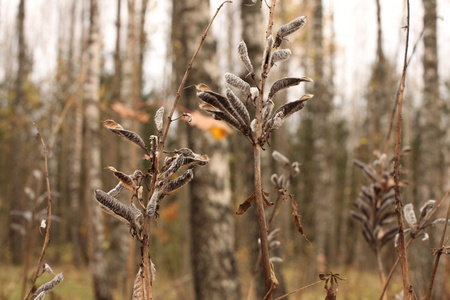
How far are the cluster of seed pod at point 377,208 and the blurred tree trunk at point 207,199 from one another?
7.79 ft

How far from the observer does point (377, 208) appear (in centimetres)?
154

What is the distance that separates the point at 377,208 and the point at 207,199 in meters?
2.57

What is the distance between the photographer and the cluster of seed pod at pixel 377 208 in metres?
1.46

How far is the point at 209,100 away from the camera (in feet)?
3.06

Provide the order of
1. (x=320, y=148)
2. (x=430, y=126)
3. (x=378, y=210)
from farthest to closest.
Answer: (x=320, y=148) < (x=430, y=126) < (x=378, y=210)

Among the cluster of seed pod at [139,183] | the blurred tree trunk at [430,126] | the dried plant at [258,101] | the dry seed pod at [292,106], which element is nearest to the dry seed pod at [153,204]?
the cluster of seed pod at [139,183]

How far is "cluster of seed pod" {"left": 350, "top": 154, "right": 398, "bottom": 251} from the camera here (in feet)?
4.79

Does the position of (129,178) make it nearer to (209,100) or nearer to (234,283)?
(209,100)

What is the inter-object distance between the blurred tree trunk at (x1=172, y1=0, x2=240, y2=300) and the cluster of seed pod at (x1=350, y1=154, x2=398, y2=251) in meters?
2.37

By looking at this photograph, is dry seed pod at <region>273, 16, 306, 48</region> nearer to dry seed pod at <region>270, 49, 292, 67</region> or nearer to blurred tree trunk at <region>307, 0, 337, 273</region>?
dry seed pod at <region>270, 49, 292, 67</region>

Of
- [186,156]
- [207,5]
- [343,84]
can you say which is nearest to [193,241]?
[207,5]

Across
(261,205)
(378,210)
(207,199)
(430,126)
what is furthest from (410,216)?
(430,126)

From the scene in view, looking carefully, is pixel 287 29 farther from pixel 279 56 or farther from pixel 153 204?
pixel 153 204

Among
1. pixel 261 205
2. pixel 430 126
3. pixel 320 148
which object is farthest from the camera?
pixel 320 148
